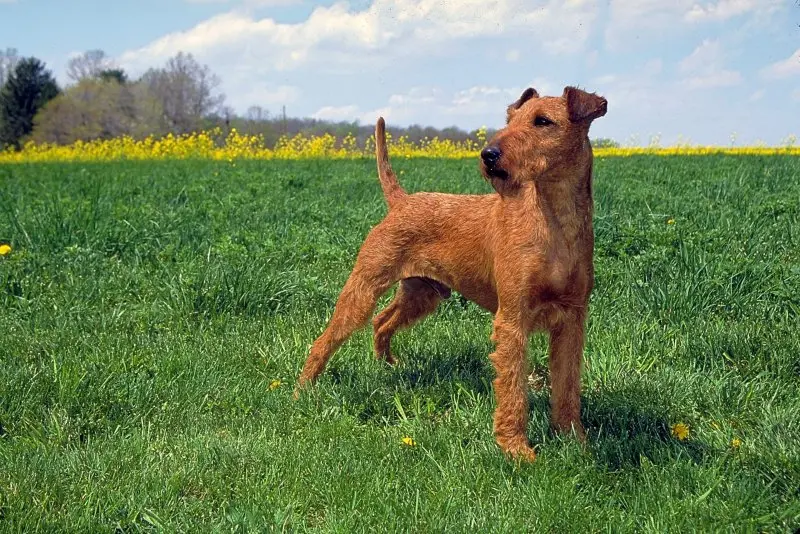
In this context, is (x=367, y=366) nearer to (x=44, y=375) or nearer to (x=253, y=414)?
(x=253, y=414)

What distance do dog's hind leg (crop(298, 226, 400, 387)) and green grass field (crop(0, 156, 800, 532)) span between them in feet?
0.64

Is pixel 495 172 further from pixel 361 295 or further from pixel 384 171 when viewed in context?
pixel 384 171

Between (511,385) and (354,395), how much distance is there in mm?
1084

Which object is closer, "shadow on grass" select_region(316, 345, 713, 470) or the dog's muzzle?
the dog's muzzle

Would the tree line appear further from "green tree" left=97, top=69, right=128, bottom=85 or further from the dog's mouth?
the dog's mouth

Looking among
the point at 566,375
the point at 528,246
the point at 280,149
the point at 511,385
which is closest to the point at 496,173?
the point at 528,246

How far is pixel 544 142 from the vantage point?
3.06 m

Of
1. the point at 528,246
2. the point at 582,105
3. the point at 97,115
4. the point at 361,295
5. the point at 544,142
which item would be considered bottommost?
the point at 361,295

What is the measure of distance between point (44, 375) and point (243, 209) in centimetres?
571

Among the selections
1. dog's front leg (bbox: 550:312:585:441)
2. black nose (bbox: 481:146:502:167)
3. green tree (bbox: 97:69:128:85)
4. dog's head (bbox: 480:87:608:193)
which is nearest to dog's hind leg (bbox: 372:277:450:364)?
dog's front leg (bbox: 550:312:585:441)

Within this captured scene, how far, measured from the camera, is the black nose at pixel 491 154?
2941 millimetres

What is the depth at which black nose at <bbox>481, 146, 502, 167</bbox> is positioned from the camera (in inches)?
116

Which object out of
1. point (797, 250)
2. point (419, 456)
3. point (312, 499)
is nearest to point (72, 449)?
point (312, 499)

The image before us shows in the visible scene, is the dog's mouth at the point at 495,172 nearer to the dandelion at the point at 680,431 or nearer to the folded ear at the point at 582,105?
the folded ear at the point at 582,105
